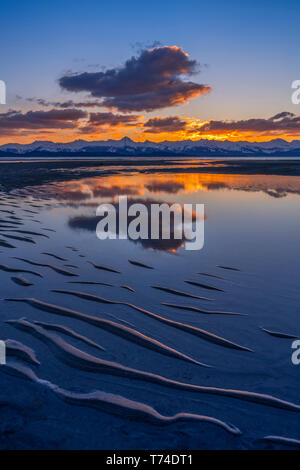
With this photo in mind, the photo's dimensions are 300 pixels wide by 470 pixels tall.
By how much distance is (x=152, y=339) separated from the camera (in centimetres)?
386

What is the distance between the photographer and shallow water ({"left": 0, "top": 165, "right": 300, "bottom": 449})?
8.61ft

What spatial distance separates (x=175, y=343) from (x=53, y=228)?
7.18 metres

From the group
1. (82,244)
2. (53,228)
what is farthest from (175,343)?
(53,228)

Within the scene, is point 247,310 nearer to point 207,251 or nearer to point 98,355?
point 98,355

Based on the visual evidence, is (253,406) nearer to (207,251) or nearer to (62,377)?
(62,377)

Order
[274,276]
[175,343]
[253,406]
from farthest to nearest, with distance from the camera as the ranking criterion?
[274,276], [175,343], [253,406]

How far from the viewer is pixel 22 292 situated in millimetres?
5250

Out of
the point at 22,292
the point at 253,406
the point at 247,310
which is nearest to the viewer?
the point at 253,406

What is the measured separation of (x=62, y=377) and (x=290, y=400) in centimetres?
242

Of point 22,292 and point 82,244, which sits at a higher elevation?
point 82,244

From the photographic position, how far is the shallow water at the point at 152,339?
2.62 m

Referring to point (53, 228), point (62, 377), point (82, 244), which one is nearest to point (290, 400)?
point (62, 377)
